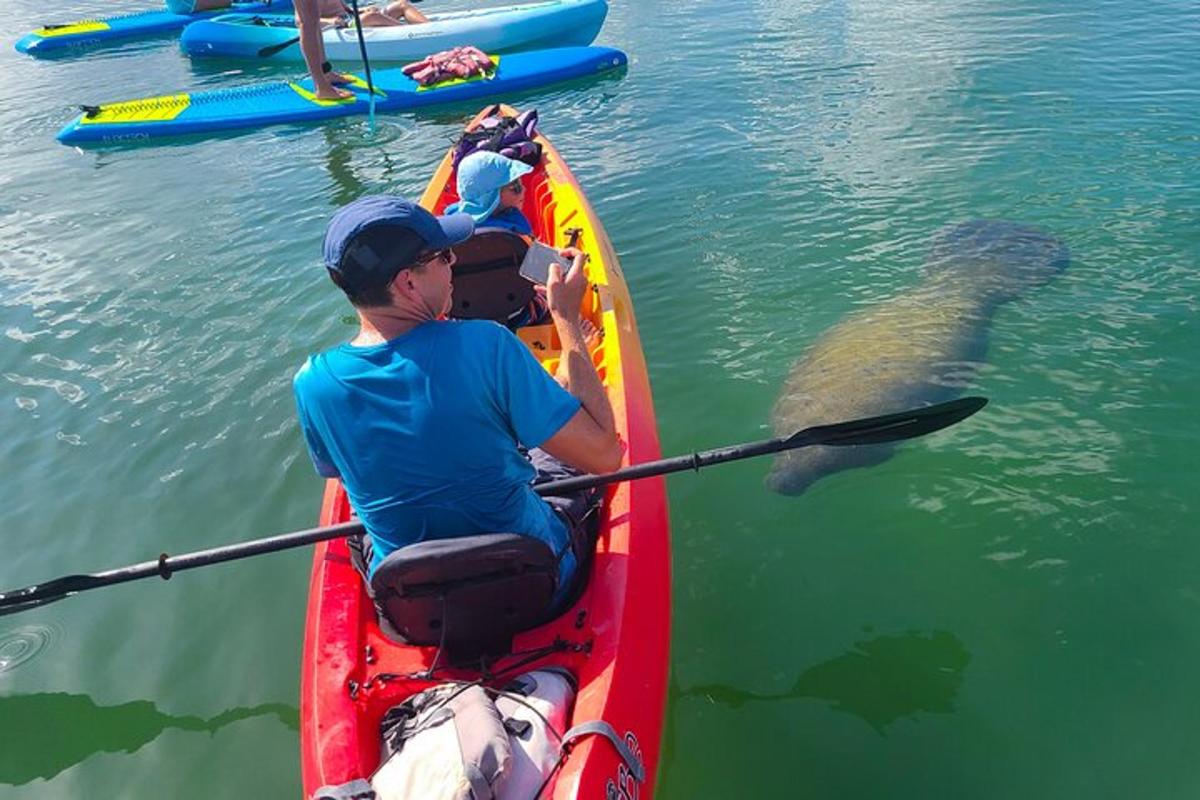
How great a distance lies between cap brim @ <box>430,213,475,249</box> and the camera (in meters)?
2.71

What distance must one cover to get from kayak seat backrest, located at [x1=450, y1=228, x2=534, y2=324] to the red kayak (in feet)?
4.66

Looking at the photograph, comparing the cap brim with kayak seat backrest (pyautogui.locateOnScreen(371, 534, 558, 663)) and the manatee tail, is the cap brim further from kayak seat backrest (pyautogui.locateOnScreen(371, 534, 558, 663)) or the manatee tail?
the manatee tail

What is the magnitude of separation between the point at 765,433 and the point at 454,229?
329 cm

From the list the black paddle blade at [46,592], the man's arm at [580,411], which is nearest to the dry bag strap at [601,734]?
the man's arm at [580,411]

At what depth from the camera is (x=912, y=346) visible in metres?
6.12

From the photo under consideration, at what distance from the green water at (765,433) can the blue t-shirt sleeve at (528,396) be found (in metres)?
1.70

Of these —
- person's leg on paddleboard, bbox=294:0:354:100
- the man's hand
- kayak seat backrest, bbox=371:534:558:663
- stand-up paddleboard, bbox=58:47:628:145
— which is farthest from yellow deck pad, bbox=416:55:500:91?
kayak seat backrest, bbox=371:534:558:663

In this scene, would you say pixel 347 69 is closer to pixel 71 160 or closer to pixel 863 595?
pixel 71 160

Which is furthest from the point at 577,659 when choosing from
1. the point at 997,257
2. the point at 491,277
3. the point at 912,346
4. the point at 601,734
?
the point at 997,257

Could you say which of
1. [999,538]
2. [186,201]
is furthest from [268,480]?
[186,201]

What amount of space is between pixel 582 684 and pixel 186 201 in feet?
32.1

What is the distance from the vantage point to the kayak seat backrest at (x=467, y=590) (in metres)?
2.66

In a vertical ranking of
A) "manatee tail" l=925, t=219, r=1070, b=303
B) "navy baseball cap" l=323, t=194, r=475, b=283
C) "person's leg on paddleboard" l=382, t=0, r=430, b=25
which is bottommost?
"manatee tail" l=925, t=219, r=1070, b=303

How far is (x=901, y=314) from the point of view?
6.60 meters
